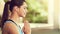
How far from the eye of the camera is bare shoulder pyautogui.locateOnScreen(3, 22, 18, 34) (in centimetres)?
96

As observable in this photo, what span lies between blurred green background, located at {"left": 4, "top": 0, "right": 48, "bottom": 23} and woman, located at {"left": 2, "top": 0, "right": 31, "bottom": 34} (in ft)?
0.15

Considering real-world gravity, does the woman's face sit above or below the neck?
above

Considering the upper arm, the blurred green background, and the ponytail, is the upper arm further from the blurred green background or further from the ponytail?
the blurred green background

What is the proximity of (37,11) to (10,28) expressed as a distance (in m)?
0.29

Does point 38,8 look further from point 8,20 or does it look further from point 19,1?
point 8,20

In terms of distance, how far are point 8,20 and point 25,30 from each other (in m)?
0.18

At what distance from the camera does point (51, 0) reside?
3.38 feet

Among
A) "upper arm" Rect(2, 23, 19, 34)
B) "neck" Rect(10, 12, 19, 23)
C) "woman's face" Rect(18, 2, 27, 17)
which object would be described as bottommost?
"upper arm" Rect(2, 23, 19, 34)

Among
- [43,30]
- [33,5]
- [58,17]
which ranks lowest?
[43,30]

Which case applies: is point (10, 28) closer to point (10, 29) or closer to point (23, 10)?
point (10, 29)

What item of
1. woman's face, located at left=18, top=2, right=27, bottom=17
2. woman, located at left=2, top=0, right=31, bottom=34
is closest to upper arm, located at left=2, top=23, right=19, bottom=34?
woman, located at left=2, top=0, right=31, bottom=34

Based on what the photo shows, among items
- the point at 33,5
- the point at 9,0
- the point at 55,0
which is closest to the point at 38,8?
the point at 33,5

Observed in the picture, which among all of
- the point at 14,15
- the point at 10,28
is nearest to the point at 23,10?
the point at 14,15

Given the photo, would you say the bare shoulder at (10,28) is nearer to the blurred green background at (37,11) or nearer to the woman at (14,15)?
the woman at (14,15)
